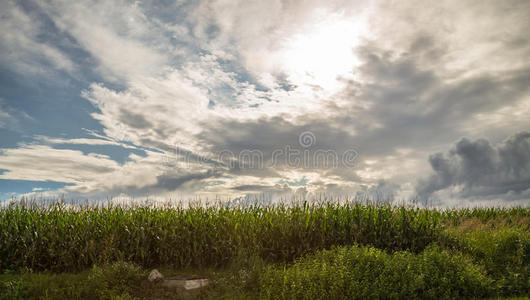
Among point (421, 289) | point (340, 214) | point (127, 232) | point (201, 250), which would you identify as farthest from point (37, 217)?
point (421, 289)

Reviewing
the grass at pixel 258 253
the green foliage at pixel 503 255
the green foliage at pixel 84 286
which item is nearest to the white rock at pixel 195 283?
the grass at pixel 258 253

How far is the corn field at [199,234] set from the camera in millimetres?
12680

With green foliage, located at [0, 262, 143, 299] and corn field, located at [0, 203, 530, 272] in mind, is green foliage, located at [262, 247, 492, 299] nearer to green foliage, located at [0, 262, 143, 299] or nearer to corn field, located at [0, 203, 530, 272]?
corn field, located at [0, 203, 530, 272]

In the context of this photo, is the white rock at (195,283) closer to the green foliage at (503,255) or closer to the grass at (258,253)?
the grass at (258,253)

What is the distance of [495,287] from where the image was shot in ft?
33.2

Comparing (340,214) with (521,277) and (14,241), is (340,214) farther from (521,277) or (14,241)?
(14,241)

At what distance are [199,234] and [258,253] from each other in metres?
2.56

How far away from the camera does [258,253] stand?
39.5 ft

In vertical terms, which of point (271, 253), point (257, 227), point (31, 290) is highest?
point (257, 227)

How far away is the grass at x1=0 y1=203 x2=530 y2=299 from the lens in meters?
9.45

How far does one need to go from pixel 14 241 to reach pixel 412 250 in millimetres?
15950

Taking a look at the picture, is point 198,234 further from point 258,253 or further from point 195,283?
point 195,283

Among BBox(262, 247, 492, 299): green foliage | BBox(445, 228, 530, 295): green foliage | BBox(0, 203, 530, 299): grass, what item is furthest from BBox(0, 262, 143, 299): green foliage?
BBox(445, 228, 530, 295): green foliage

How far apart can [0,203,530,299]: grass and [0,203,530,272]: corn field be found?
0.05 meters
